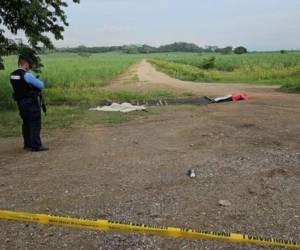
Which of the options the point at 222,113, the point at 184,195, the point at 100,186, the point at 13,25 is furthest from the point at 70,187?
the point at 13,25

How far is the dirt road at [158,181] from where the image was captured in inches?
206

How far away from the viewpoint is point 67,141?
1036 cm

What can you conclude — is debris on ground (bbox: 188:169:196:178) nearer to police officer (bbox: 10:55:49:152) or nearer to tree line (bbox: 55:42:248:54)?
police officer (bbox: 10:55:49:152)

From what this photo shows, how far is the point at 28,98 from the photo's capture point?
9.16 m

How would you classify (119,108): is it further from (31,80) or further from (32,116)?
(31,80)

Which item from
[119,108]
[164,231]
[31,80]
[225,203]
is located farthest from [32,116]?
[119,108]

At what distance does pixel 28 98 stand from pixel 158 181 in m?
3.39

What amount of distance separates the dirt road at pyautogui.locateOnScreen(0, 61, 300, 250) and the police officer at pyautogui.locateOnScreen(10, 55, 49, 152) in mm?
303

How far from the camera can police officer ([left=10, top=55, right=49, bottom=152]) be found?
8.90m

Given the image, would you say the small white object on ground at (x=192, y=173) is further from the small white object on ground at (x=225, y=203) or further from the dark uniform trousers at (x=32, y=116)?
the dark uniform trousers at (x=32, y=116)

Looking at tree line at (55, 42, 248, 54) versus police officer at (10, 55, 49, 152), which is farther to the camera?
tree line at (55, 42, 248, 54)

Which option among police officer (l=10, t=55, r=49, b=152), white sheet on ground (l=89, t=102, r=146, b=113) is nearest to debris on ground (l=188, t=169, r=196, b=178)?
police officer (l=10, t=55, r=49, b=152)

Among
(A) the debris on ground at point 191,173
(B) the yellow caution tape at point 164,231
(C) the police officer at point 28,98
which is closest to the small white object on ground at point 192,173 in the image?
(A) the debris on ground at point 191,173

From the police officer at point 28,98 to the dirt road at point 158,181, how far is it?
303 millimetres
